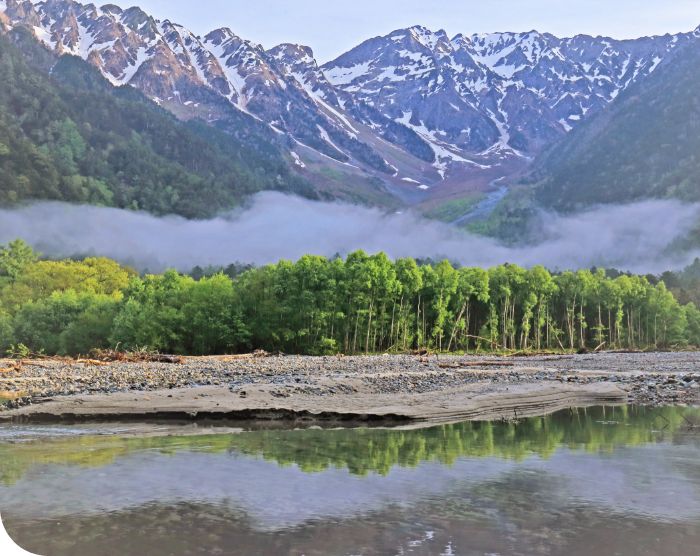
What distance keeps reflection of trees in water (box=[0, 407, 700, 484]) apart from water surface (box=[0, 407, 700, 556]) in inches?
3.1

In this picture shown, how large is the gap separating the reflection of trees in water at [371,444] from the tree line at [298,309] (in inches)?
2463

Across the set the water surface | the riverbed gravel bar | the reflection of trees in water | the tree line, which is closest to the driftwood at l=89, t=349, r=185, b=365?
the riverbed gravel bar

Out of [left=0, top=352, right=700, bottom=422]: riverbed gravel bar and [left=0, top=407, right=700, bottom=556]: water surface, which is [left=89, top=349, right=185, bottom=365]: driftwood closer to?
[left=0, top=352, right=700, bottom=422]: riverbed gravel bar

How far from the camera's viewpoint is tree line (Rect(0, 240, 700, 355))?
287 ft

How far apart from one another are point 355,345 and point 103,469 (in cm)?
7526

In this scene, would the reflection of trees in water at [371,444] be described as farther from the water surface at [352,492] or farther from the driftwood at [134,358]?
the driftwood at [134,358]

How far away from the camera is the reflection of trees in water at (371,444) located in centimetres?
1795

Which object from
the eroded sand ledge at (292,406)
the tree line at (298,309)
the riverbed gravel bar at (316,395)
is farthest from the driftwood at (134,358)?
the eroded sand ledge at (292,406)

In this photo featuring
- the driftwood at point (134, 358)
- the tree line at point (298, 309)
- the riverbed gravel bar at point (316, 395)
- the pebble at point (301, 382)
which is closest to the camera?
the riverbed gravel bar at point (316, 395)

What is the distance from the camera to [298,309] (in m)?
88.8

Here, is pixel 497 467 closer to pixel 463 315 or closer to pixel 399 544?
pixel 399 544

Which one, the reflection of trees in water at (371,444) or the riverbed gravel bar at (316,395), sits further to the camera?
the riverbed gravel bar at (316,395)

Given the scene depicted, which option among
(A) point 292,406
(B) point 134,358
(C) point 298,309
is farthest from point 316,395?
(C) point 298,309

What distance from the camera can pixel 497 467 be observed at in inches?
676
